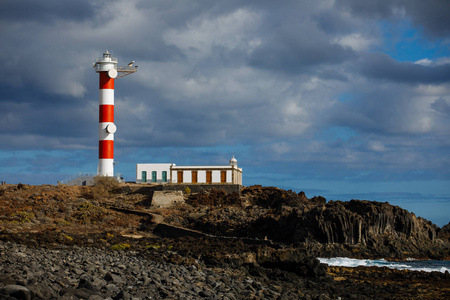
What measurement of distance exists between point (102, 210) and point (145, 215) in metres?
3.36

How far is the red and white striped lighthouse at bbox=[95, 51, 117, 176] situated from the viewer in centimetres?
4691

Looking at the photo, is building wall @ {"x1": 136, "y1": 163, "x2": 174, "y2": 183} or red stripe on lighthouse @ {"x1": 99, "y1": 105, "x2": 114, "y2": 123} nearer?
red stripe on lighthouse @ {"x1": 99, "y1": 105, "x2": 114, "y2": 123}

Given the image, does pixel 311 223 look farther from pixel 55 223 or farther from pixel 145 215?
pixel 55 223

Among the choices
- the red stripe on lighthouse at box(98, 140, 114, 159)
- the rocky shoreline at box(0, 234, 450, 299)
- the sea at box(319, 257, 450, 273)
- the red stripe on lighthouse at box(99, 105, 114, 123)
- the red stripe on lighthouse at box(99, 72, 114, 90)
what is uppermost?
the red stripe on lighthouse at box(99, 72, 114, 90)

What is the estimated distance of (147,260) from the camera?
1891cm

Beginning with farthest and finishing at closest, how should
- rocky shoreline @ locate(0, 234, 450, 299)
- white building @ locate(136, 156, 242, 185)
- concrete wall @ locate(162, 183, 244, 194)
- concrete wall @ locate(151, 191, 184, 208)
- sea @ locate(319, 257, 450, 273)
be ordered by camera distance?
white building @ locate(136, 156, 242, 185)
concrete wall @ locate(162, 183, 244, 194)
concrete wall @ locate(151, 191, 184, 208)
sea @ locate(319, 257, 450, 273)
rocky shoreline @ locate(0, 234, 450, 299)

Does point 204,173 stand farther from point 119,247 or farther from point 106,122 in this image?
point 119,247

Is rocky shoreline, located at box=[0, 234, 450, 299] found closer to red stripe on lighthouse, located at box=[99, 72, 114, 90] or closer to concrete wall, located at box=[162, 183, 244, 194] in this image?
concrete wall, located at box=[162, 183, 244, 194]

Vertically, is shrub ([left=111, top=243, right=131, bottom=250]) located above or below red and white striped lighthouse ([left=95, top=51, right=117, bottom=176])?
below

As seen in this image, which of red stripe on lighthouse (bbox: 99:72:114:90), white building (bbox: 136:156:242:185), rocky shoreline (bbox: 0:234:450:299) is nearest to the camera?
rocky shoreline (bbox: 0:234:450:299)

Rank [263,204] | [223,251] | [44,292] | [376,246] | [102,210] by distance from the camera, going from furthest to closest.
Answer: [263,204] < [102,210] < [376,246] < [223,251] < [44,292]

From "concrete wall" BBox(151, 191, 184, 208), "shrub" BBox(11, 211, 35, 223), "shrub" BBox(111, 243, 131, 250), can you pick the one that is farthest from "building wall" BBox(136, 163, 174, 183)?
"shrub" BBox(111, 243, 131, 250)

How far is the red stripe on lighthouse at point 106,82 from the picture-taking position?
47.3 m

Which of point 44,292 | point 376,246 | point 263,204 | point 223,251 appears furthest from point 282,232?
point 44,292
